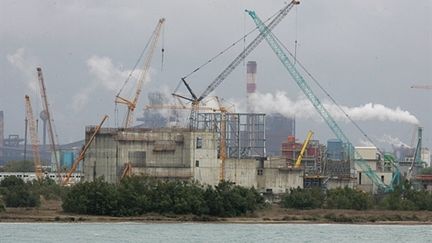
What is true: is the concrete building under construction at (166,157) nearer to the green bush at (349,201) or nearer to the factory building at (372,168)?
the green bush at (349,201)

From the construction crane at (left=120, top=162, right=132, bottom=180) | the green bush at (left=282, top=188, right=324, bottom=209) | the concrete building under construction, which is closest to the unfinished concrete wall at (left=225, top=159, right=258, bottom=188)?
the concrete building under construction

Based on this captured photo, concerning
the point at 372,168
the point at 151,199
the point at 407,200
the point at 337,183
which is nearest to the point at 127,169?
the point at 151,199

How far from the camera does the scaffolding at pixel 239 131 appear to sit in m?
139

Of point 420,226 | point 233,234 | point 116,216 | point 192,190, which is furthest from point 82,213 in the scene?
point 420,226

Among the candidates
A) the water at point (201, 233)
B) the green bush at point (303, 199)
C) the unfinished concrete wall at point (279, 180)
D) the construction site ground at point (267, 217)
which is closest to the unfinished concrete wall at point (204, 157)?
the unfinished concrete wall at point (279, 180)

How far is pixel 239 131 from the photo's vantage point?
146 meters

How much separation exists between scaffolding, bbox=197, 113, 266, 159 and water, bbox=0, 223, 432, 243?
36097 millimetres

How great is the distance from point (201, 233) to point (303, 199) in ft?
123

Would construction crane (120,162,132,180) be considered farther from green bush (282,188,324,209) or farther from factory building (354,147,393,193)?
factory building (354,147,393,193)

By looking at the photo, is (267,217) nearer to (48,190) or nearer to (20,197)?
(20,197)

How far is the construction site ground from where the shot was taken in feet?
315

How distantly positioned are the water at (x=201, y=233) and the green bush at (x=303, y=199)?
18489mm

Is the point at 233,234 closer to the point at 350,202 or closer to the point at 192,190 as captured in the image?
the point at 192,190

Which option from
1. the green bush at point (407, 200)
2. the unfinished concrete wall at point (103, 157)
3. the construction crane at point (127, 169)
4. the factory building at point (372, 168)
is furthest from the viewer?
the factory building at point (372, 168)
